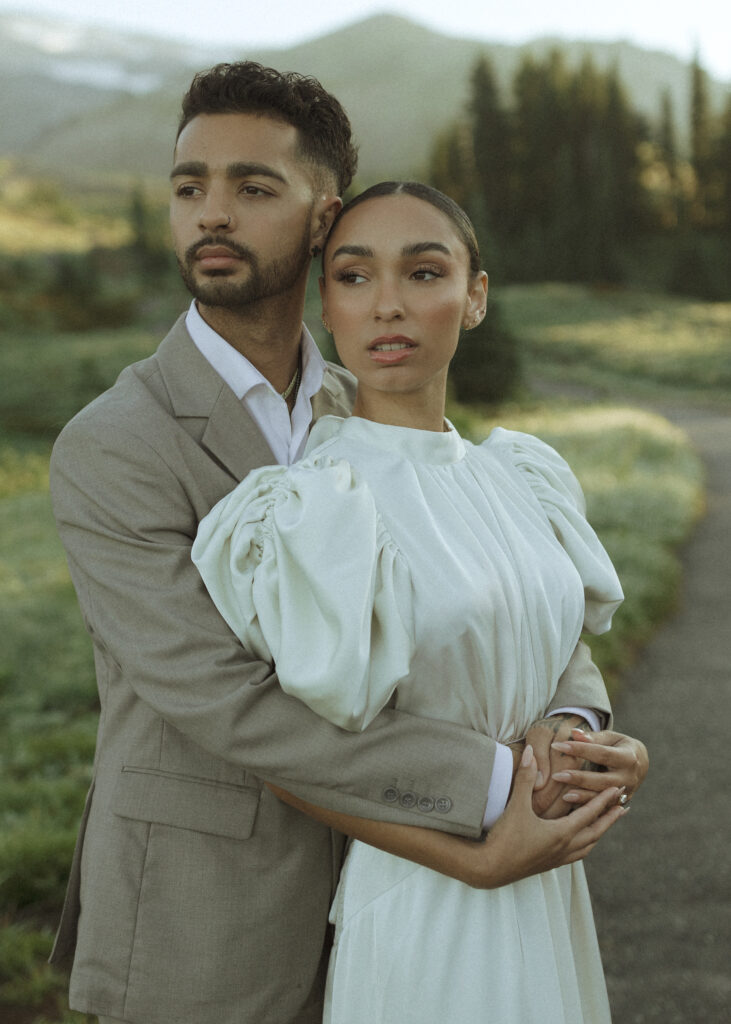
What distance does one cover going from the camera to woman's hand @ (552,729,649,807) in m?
1.62

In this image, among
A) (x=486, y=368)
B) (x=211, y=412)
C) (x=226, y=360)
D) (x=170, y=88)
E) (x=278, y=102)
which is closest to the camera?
(x=211, y=412)

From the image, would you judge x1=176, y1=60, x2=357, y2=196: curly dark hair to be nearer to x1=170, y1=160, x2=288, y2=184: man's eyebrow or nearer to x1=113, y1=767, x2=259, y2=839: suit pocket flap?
x1=170, y1=160, x2=288, y2=184: man's eyebrow

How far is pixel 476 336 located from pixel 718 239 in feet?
115

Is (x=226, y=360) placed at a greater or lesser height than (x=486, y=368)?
greater

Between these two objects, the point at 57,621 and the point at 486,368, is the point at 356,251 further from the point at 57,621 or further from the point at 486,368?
the point at 486,368

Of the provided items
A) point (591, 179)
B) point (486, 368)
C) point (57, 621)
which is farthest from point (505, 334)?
point (591, 179)

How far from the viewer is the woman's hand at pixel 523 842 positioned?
5.03 feet

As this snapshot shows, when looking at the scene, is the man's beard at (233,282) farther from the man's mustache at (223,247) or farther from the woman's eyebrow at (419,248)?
the woman's eyebrow at (419,248)

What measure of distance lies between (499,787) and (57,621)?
230 inches

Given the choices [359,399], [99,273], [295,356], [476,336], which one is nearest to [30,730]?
[295,356]

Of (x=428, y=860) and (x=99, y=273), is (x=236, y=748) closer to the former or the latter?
(x=428, y=860)

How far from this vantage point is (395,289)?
5.66ft

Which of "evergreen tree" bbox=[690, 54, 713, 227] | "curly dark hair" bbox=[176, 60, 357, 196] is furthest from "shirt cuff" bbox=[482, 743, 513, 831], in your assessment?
"evergreen tree" bbox=[690, 54, 713, 227]

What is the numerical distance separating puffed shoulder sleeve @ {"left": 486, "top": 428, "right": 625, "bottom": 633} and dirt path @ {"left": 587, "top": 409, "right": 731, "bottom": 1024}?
1962 millimetres
